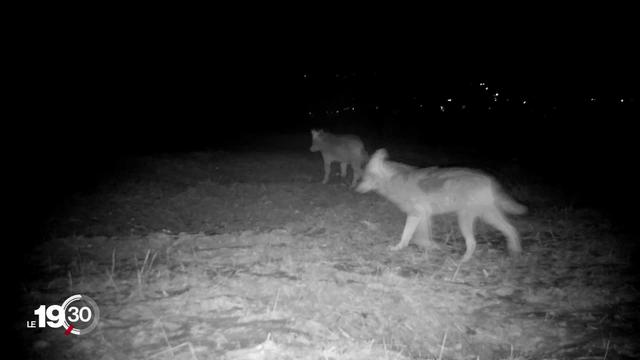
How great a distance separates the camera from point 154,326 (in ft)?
14.8

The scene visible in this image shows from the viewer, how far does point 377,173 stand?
8.20 meters

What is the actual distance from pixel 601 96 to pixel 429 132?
3932 cm

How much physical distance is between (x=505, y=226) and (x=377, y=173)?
2.43m

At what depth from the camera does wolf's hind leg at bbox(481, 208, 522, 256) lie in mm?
7000

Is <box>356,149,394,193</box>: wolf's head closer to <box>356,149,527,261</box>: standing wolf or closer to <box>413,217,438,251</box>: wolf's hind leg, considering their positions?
<box>356,149,527,261</box>: standing wolf

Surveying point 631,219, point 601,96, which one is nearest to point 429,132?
point 631,219

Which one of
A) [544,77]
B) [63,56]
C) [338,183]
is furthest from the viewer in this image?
[544,77]

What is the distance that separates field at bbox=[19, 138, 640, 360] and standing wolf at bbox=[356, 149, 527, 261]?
16.5 inches

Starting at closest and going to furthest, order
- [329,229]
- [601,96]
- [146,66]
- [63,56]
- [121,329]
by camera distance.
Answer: [121,329]
[329,229]
[63,56]
[146,66]
[601,96]

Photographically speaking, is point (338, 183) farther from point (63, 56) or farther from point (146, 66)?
point (146, 66)

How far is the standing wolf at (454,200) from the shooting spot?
22.1ft

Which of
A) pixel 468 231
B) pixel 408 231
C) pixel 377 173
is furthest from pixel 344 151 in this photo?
pixel 468 231

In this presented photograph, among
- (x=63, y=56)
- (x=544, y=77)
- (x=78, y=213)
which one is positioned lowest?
(x=78, y=213)

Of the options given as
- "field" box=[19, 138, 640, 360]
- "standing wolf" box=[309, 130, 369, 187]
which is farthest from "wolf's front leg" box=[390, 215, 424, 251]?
"standing wolf" box=[309, 130, 369, 187]
